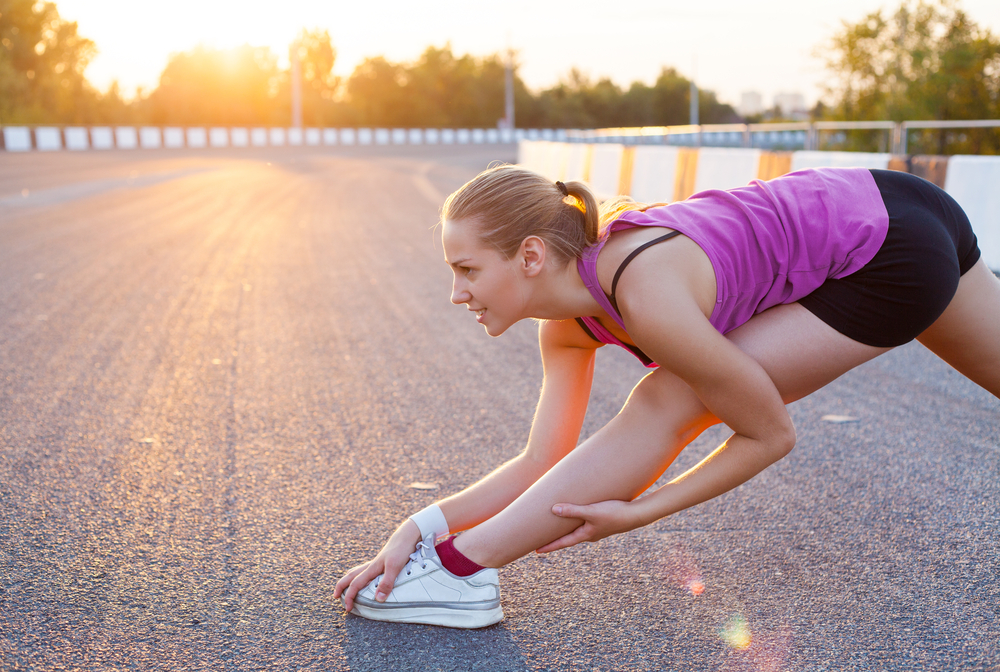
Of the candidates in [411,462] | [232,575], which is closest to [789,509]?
[411,462]

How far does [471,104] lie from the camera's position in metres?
68.9

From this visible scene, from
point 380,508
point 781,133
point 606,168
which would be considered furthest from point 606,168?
point 380,508

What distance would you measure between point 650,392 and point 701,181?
28.4 feet

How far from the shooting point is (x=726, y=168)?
9.89m

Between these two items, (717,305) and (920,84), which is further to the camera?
(920,84)

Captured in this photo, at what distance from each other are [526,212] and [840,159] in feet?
24.7

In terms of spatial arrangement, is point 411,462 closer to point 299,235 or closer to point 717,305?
point 717,305

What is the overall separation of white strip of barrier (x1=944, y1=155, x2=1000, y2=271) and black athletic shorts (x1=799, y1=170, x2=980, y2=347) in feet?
18.5

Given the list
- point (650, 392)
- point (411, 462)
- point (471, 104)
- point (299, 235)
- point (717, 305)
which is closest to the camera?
point (717, 305)

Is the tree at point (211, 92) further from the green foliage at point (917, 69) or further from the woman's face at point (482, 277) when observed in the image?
the woman's face at point (482, 277)

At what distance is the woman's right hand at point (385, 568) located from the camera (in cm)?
238

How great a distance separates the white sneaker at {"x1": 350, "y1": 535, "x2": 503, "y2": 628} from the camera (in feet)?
7.71

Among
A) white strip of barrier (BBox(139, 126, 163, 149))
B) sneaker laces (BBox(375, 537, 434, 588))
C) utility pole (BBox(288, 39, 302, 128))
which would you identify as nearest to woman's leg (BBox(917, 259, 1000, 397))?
sneaker laces (BBox(375, 537, 434, 588))

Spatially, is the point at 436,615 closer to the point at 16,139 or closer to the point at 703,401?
the point at 703,401
